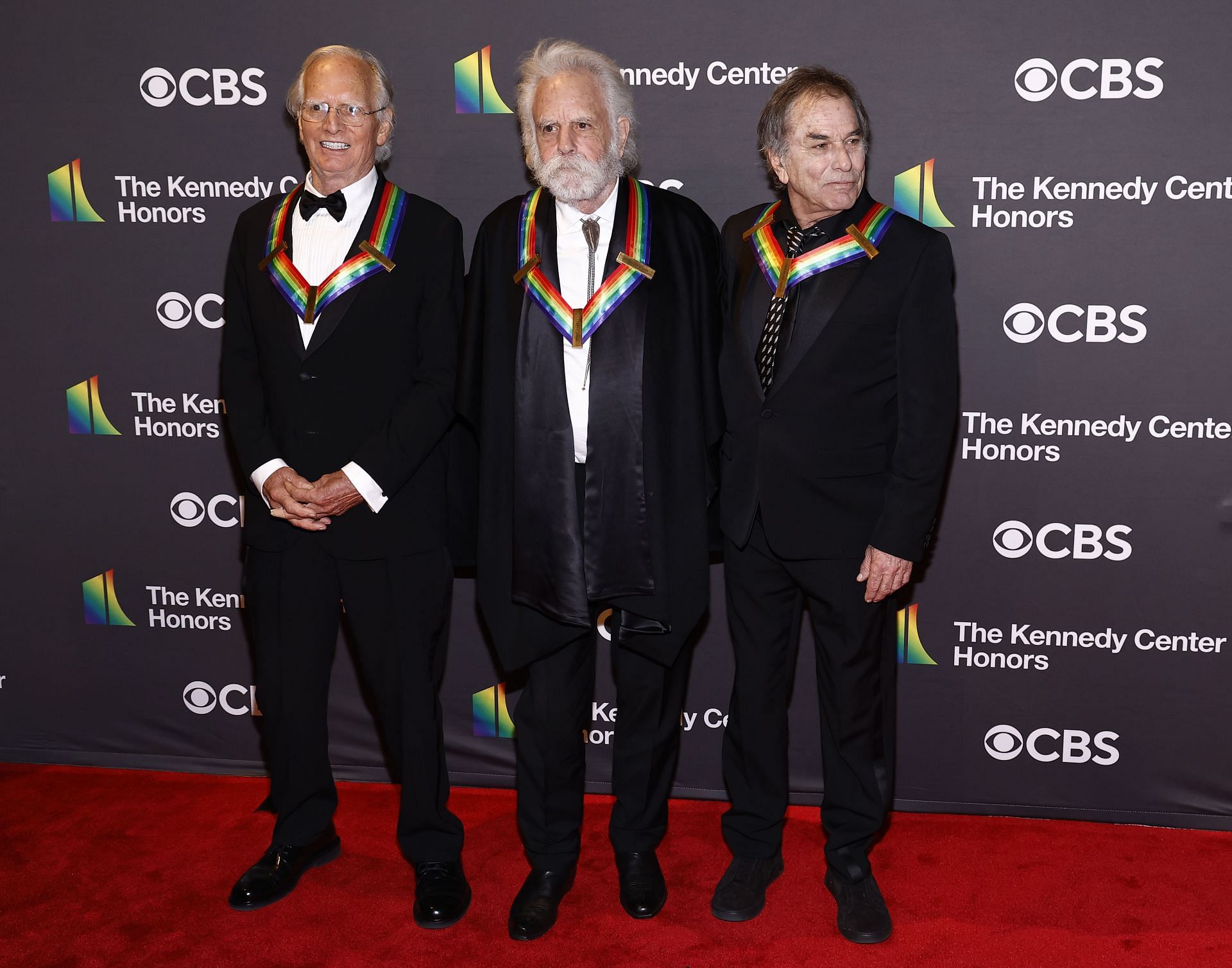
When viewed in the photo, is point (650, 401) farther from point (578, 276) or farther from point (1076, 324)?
point (1076, 324)

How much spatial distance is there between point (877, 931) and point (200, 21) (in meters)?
3.20

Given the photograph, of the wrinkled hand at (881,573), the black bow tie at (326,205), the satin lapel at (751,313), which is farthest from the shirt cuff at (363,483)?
the wrinkled hand at (881,573)

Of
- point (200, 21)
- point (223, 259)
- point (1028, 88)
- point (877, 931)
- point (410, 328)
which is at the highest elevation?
point (200, 21)

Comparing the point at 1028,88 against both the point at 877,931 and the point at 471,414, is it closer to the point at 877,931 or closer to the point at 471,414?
the point at 471,414

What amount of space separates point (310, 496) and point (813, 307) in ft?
4.20

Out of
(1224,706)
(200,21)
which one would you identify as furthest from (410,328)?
(1224,706)

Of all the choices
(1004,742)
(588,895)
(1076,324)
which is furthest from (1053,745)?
(588,895)

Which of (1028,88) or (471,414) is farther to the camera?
(1028,88)

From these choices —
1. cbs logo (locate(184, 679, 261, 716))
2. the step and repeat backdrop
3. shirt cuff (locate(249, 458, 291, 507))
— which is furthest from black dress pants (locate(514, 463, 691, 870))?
cbs logo (locate(184, 679, 261, 716))

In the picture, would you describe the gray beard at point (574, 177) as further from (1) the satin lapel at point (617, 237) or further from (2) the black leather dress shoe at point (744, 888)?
(2) the black leather dress shoe at point (744, 888)

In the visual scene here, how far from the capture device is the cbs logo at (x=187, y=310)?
3.38 metres

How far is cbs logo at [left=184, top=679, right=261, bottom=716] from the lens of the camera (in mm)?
3598

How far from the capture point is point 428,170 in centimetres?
323

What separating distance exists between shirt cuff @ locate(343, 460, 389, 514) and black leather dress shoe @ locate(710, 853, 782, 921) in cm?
134
